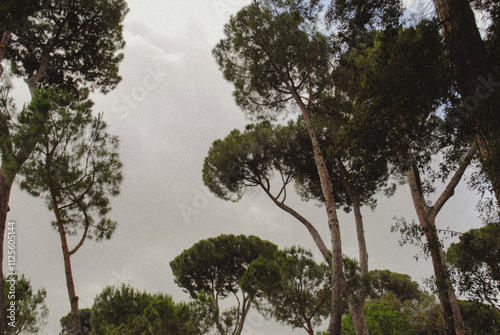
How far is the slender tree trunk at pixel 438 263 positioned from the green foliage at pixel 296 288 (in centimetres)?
266

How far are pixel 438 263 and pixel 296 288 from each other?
3611mm

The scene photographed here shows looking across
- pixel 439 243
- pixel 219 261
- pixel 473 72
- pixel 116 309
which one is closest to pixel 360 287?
pixel 439 243

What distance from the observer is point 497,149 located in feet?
10.2

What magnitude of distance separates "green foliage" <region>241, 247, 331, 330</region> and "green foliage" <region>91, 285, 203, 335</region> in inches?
91.1

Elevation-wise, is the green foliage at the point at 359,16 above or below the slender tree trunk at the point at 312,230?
above

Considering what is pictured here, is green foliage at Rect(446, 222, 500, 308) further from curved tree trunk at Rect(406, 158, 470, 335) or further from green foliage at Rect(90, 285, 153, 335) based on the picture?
green foliage at Rect(90, 285, 153, 335)

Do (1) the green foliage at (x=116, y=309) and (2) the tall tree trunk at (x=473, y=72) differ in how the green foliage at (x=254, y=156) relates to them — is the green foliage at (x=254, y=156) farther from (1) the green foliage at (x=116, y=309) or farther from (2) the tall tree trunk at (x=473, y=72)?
(2) the tall tree trunk at (x=473, y=72)

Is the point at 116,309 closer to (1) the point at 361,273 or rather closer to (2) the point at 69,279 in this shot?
(2) the point at 69,279

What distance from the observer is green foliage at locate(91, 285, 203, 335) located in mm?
6539

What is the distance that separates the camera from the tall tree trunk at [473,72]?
3.32 metres

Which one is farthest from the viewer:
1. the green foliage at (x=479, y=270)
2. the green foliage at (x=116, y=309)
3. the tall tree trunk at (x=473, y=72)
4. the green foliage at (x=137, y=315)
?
the green foliage at (x=116, y=309)

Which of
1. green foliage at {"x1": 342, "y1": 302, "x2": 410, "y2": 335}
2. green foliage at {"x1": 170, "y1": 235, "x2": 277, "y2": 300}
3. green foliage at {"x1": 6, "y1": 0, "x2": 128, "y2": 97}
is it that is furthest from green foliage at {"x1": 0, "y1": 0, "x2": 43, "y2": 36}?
green foliage at {"x1": 342, "y1": 302, "x2": 410, "y2": 335}

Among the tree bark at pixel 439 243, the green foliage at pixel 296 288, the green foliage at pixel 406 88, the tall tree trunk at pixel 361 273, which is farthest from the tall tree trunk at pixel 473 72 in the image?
the green foliage at pixel 296 288

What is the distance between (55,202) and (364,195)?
10.4m
